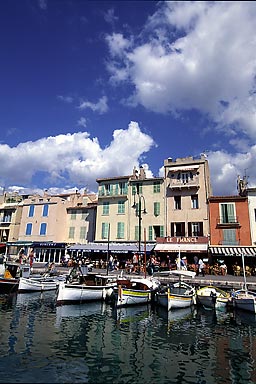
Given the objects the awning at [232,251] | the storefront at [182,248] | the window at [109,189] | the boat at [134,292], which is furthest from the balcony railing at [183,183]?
the boat at [134,292]

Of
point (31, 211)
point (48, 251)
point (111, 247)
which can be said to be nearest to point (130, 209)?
point (111, 247)

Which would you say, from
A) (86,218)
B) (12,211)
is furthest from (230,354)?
(12,211)

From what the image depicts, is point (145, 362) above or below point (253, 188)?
below

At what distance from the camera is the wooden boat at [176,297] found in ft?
69.5

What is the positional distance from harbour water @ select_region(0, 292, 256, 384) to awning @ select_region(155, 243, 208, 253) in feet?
43.5

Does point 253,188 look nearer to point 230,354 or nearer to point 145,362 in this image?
point 230,354

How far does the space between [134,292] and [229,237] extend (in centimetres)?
1774

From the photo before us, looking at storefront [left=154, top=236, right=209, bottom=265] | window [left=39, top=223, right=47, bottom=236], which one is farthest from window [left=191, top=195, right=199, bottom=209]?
window [left=39, top=223, right=47, bottom=236]

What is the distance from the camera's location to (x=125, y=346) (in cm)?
1346

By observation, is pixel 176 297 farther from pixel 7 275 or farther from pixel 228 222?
pixel 7 275

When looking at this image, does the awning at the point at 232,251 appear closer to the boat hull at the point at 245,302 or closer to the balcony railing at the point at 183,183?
the balcony railing at the point at 183,183

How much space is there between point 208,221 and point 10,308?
25.5 metres

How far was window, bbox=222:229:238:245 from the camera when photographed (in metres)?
35.2

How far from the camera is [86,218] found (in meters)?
46.9
